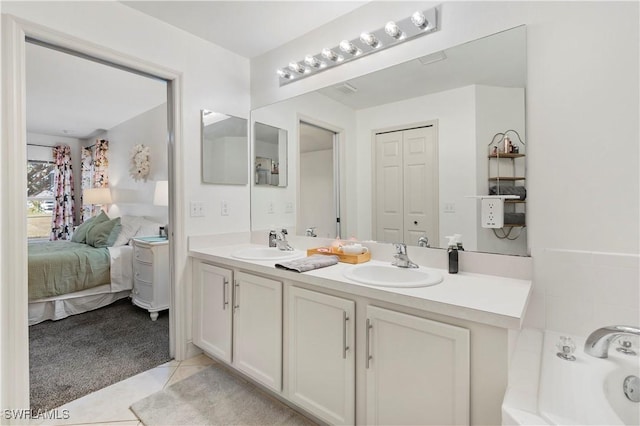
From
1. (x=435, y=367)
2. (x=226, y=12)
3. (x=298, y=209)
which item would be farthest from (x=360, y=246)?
(x=226, y=12)

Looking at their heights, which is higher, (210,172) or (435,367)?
(210,172)

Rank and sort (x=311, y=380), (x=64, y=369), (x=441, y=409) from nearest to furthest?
(x=441, y=409)
(x=311, y=380)
(x=64, y=369)

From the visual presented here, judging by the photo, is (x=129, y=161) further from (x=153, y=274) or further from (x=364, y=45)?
(x=364, y=45)

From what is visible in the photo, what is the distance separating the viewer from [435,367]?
1.11 m

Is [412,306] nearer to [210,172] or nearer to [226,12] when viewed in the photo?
[210,172]

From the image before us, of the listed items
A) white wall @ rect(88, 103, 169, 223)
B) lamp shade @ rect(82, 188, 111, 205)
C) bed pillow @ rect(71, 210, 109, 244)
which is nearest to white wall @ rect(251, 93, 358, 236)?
white wall @ rect(88, 103, 169, 223)

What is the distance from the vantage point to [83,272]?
3.08 metres

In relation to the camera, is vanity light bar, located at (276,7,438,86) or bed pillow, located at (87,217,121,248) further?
bed pillow, located at (87,217,121,248)

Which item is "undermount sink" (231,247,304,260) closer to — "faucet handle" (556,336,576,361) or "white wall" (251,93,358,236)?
"white wall" (251,93,358,236)

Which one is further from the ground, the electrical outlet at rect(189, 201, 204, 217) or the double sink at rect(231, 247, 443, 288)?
the electrical outlet at rect(189, 201, 204, 217)

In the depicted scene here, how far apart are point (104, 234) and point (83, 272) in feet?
1.88

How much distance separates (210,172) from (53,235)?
4.45 meters

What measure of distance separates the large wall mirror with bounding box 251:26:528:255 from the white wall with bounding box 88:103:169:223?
92.9 inches

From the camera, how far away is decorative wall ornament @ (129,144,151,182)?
Answer: 3.88 meters
